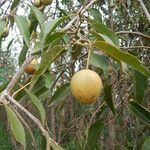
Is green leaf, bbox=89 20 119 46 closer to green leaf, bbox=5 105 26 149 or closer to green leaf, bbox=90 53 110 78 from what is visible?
green leaf, bbox=90 53 110 78

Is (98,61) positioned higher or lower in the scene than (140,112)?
higher

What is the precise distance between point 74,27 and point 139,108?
414 millimetres

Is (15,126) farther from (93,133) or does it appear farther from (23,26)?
(93,133)

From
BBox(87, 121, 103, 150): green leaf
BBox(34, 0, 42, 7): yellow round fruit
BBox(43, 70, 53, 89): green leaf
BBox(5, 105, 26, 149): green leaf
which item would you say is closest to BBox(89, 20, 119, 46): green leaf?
BBox(43, 70, 53, 89): green leaf

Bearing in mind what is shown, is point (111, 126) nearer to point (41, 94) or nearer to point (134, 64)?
point (41, 94)

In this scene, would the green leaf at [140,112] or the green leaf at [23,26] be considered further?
the green leaf at [140,112]

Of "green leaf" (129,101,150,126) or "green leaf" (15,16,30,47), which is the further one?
"green leaf" (129,101,150,126)

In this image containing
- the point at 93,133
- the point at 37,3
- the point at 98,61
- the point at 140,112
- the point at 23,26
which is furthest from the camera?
the point at 37,3

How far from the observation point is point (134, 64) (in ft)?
2.58

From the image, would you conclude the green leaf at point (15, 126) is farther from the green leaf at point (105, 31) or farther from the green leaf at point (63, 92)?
the green leaf at point (63, 92)

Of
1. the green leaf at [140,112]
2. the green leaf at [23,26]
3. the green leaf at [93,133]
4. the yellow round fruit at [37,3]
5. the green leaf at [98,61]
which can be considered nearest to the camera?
the green leaf at [98,61]

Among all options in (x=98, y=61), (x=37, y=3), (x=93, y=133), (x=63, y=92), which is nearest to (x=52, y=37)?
(x=98, y=61)

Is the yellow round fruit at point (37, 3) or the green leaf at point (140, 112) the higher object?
the yellow round fruit at point (37, 3)

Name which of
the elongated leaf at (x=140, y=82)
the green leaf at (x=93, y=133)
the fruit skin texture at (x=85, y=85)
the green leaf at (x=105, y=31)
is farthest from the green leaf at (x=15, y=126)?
the green leaf at (x=93, y=133)
